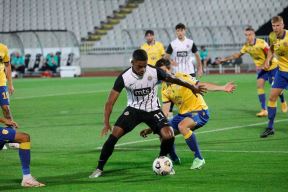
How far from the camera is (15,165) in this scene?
13039 millimetres

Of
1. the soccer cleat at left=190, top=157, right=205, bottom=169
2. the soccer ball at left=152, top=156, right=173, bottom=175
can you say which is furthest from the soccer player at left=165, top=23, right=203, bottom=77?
the soccer ball at left=152, top=156, right=173, bottom=175

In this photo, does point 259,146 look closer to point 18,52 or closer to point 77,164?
point 77,164

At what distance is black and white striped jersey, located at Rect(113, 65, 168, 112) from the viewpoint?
38.1 ft

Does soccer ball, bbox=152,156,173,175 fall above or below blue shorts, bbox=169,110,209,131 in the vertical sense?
below

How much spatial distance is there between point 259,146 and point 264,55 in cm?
747

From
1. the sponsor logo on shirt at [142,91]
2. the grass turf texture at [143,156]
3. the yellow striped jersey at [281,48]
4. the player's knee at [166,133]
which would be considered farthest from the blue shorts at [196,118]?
the yellow striped jersey at [281,48]

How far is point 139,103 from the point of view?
467 inches

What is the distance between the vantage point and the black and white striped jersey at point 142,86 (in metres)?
11.6

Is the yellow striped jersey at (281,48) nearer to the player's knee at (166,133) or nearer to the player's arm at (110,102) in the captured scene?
the player's knee at (166,133)

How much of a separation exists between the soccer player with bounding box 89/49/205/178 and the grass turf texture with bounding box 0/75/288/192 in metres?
0.51

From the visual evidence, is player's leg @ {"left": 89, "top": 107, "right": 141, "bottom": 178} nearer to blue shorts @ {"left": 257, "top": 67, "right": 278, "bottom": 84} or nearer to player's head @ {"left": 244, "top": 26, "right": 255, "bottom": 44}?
player's head @ {"left": 244, "top": 26, "right": 255, "bottom": 44}

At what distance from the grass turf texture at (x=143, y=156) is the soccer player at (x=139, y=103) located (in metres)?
0.51

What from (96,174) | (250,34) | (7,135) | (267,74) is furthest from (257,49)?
(7,135)

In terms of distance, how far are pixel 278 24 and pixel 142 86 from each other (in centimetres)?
578
